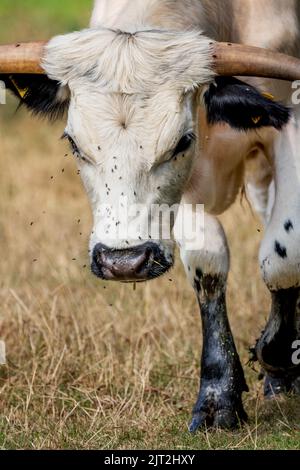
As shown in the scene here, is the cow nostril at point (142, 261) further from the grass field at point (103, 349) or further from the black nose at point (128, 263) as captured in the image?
the grass field at point (103, 349)

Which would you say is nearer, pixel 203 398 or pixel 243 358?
pixel 203 398

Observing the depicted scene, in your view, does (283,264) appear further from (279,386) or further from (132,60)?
(132,60)

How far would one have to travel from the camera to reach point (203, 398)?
6.54 m

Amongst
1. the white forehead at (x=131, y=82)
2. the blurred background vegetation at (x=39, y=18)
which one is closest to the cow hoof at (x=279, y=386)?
the white forehead at (x=131, y=82)

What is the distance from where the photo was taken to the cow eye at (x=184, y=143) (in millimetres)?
5871

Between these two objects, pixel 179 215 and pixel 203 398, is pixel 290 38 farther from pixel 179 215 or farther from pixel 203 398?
pixel 203 398

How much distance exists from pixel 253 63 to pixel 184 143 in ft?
1.48

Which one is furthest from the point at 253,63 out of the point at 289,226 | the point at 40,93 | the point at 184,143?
the point at 40,93

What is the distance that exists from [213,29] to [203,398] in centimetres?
173

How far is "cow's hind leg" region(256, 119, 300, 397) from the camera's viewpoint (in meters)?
6.35

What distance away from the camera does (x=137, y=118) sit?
5738mm

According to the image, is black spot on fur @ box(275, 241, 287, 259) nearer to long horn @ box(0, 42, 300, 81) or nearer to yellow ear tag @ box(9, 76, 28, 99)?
long horn @ box(0, 42, 300, 81)

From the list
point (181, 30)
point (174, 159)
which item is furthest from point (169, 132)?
point (181, 30)

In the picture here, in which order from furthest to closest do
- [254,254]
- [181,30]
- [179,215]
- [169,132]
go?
[254,254] → [179,215] → [181,30] → [169,132]
